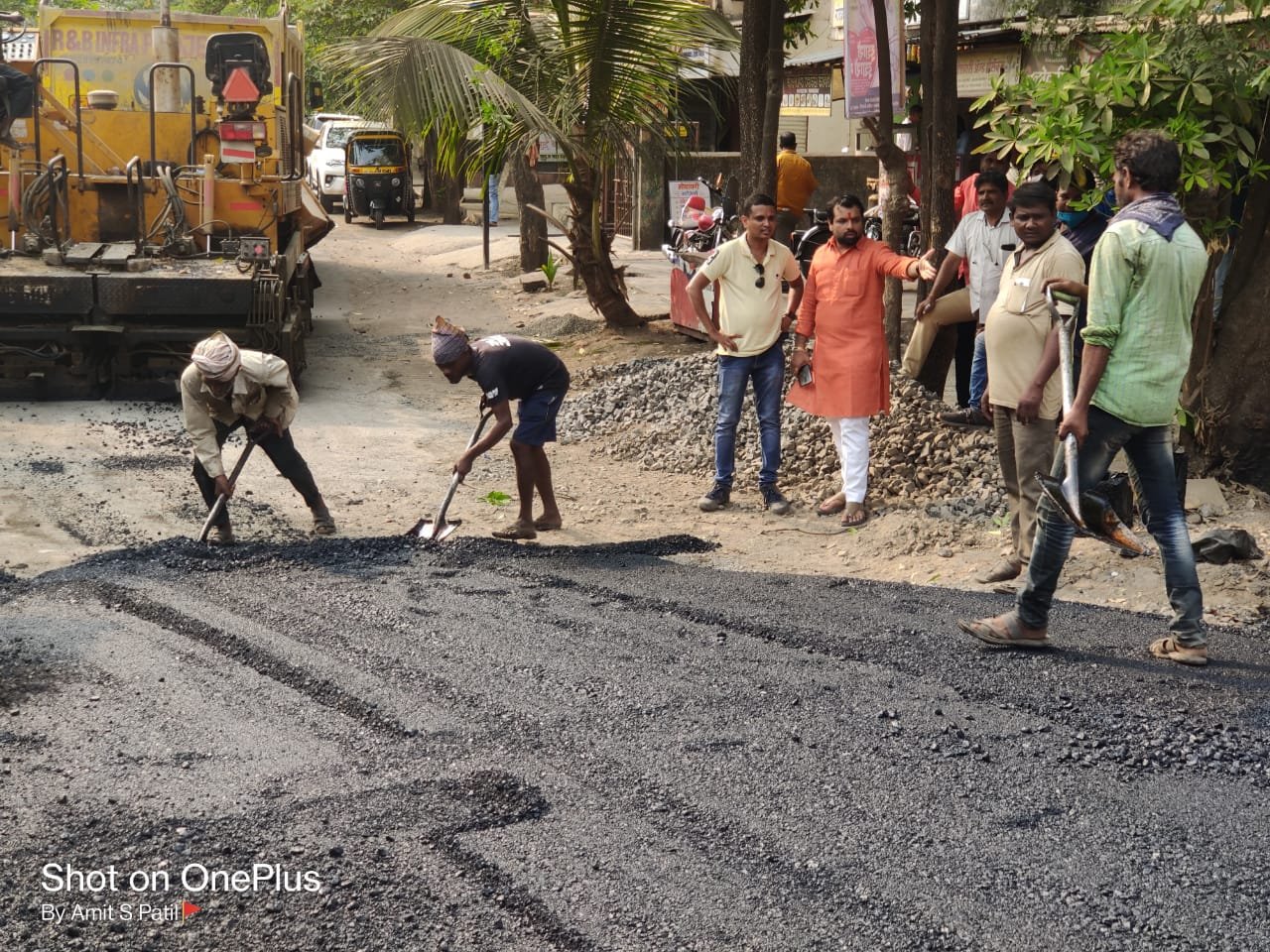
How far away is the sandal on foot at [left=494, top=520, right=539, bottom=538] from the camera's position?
24.7 ft

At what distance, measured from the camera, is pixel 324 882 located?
356 centimetres

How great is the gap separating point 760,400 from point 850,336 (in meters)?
0.74

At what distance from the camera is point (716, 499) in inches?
326

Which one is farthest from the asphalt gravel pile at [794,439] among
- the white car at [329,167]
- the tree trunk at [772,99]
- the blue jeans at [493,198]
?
the white car at [329,167]

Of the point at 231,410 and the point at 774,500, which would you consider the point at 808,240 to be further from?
the point at 231,410

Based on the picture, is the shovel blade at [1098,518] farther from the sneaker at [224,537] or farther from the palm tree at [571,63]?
the palm tree at [571,63]

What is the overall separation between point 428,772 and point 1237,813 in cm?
228

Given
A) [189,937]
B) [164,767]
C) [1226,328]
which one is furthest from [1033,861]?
[1226,328]

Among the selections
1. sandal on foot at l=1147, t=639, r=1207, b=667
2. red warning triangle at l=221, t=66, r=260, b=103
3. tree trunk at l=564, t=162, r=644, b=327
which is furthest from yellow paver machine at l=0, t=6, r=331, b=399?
sandal on foot at l=1147, t=639, r=1207, b=667

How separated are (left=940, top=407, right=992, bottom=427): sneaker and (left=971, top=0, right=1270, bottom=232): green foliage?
168 cm

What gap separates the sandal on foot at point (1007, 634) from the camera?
520 cm

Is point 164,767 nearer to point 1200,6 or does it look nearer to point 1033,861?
point 1033,861

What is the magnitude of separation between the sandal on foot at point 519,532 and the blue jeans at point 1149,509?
10.4 feet

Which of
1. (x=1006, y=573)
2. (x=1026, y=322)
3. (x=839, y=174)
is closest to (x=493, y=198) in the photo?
(x=839, y=174)
